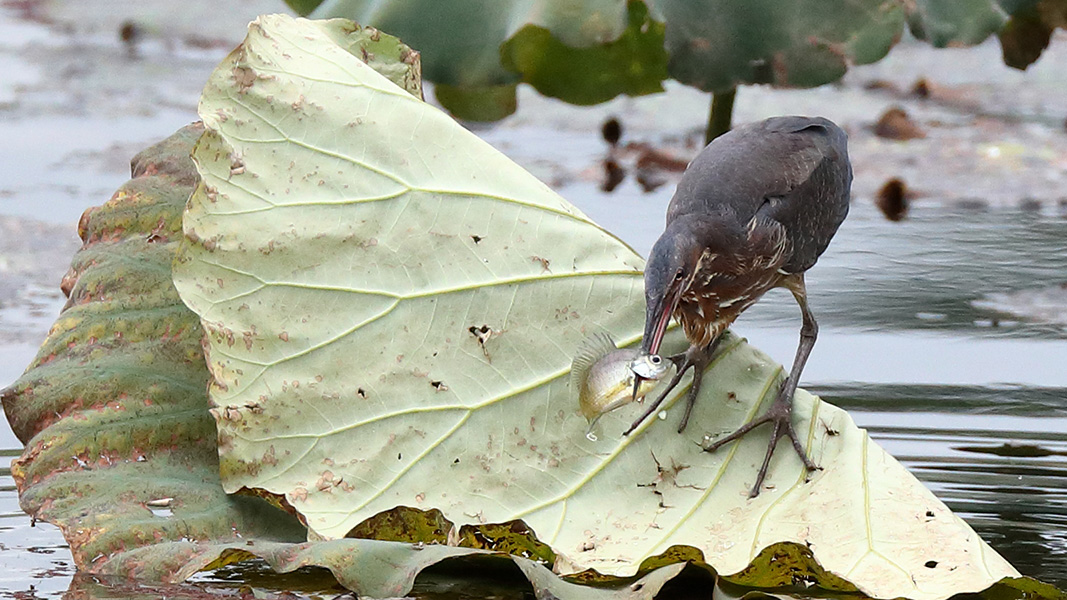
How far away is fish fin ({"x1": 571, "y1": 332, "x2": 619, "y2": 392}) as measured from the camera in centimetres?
225

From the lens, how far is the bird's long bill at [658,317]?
201cm

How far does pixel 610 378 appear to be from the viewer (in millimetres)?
2150

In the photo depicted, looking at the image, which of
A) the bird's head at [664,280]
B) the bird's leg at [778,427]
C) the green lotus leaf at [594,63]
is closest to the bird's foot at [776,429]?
the bird's leg at [778,427]

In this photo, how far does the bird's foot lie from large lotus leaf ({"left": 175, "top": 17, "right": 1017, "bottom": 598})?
2cm

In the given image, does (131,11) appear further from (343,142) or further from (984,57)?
(343,142)

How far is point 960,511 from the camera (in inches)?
96.3

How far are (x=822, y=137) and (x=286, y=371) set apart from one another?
3.00ft

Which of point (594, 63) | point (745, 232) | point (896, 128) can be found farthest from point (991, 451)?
point (896, 128)

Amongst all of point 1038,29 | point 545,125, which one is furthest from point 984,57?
point 1038,29

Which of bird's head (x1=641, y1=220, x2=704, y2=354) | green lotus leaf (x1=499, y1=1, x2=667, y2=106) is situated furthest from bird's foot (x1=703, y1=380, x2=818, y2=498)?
green lotus leaf (x1=499, y1=1, x2=667, y2=106)

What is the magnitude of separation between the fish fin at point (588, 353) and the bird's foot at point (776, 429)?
21 centimetres

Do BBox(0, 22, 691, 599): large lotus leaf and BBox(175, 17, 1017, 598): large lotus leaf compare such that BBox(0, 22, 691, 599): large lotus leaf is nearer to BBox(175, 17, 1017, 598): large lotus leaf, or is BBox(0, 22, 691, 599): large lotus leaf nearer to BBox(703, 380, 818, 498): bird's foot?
BBox(175, 17, 1017, 598): large lotus leaf

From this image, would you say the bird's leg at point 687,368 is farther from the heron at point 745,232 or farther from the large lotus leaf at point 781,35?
the large lotus leaf at point 781,35

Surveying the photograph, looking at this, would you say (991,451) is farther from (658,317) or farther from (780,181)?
(658,317)
